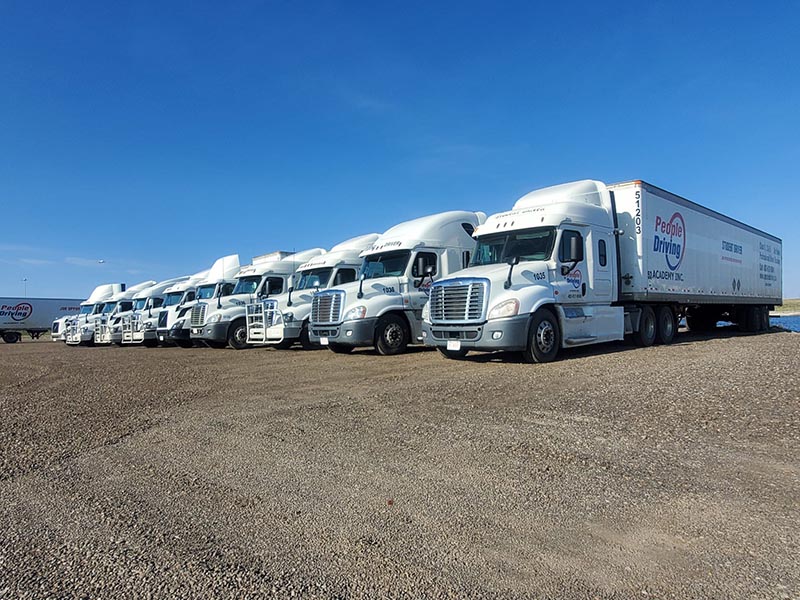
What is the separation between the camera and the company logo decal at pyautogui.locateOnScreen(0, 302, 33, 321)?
139 ft

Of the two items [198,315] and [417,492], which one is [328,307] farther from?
[417,492]

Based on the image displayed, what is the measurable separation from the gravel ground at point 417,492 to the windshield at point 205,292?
13057 mm

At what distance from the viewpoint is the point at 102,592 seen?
2.71 m

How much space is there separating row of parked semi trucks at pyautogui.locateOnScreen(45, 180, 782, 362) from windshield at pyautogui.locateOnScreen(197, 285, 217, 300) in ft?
0.26

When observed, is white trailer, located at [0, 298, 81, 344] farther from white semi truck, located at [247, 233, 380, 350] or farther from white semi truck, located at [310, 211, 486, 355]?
white semi truck, located at [310, 211, 486, 355]

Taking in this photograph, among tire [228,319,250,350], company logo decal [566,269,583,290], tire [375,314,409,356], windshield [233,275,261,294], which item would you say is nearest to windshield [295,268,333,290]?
windshield [233,275,261,294]

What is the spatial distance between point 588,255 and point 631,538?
380 inches

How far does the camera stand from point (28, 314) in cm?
4347

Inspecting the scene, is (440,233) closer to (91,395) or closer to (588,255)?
(588,255)

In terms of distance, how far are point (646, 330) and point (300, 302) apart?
32.6ft

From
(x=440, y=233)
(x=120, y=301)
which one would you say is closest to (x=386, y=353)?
(x=440, y=233)

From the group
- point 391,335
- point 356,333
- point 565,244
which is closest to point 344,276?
Result: point 391,335

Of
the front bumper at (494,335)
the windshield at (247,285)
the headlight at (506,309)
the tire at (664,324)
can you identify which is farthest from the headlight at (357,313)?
the tire at (664,324)

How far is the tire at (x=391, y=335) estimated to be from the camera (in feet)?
45.4
